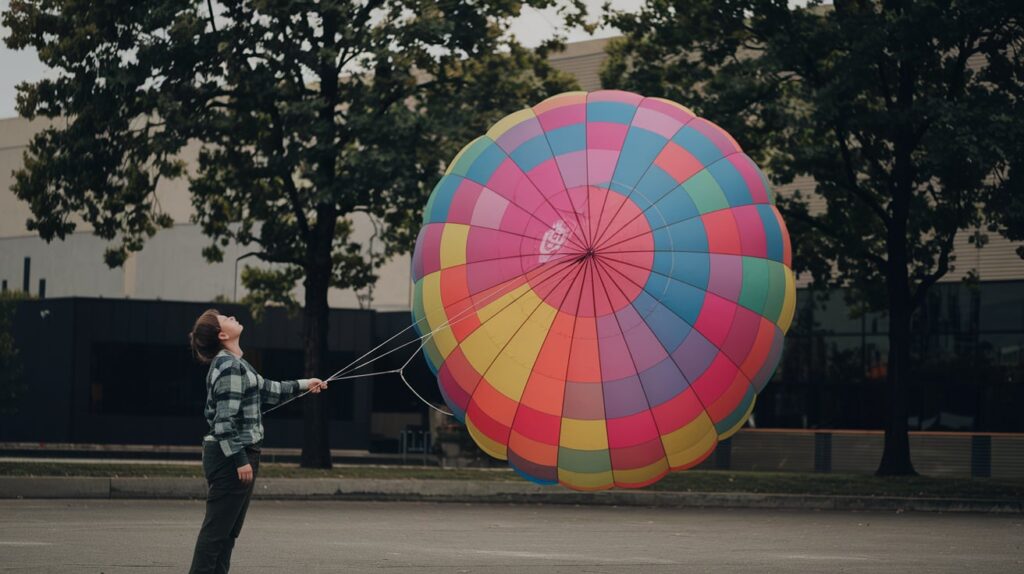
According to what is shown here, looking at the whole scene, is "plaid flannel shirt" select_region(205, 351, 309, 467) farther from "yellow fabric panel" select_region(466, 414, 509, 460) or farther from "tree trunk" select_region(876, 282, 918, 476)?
"tree trunk" select_region(876, 282, 918, 476)

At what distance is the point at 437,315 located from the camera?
1181cm

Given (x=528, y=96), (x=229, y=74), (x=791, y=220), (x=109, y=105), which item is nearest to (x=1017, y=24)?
(x=791, y=220)

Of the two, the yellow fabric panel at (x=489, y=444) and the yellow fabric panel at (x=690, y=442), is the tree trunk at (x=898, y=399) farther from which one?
the yellow fabric panel at (x=489, y=444)

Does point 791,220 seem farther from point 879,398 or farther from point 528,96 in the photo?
point 879,398

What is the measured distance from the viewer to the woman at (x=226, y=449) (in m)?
8.79

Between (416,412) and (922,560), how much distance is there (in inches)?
1472

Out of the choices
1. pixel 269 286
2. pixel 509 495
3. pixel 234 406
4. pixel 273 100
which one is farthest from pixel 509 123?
pixel 269 286

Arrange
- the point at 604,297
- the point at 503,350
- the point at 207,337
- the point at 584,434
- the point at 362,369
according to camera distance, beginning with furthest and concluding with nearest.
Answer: the point at 362,369, the point at 503,350, the point at 584,434, the point at 604,297, the point at 207,337

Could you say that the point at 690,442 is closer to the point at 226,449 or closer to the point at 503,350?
the point at 503,350

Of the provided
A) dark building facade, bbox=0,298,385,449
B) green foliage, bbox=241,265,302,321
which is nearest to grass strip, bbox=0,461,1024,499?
green foliage, bbox=241,265,302,321

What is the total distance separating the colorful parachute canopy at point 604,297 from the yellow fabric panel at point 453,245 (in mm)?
11

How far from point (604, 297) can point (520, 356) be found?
31.6 inches

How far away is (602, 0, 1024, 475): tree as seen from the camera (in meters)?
23.4

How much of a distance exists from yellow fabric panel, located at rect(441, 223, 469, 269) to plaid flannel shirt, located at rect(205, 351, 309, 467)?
3059 mm
